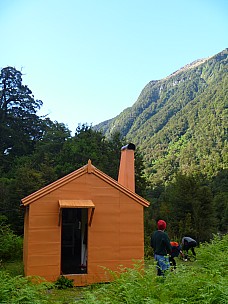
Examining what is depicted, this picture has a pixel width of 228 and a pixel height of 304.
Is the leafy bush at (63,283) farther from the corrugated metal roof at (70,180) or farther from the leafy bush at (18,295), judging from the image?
the leafy bush at (18,295)

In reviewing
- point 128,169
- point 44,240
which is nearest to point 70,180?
point 44,240

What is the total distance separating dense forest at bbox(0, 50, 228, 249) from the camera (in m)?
23.4

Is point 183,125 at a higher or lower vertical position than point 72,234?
higher

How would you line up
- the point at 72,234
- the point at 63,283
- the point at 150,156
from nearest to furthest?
the point at 63,283 < the point at 72,234 < the point at 150,156

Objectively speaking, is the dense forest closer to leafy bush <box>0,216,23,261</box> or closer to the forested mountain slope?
the forested mountain slope

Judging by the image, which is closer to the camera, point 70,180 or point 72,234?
point 70,180

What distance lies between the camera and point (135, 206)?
10352 millimetres

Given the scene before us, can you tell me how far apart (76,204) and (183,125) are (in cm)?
8010

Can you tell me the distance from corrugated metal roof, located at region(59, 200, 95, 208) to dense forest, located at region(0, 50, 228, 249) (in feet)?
37.1

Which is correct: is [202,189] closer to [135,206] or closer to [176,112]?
[135,206]

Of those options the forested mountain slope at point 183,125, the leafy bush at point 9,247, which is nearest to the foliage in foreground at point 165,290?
the leafy bush at point 9,247

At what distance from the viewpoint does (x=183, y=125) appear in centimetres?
8650

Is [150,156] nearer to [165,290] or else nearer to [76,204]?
[76,204]

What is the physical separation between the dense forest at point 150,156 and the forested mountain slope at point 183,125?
30 cm
